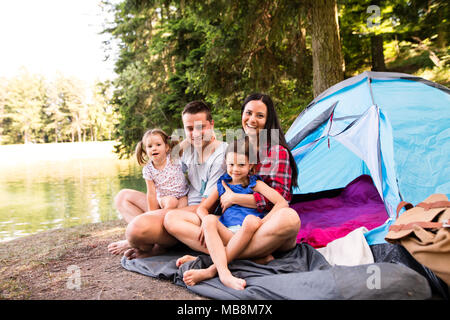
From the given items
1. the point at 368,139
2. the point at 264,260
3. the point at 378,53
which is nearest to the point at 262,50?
the point at 378,53

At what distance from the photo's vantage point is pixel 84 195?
9844 millimetres

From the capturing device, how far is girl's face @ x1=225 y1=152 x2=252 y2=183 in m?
2.24

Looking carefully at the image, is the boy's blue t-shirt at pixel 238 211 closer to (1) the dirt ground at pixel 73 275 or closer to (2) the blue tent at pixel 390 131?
(1) the dirt ground at pixel 73 275

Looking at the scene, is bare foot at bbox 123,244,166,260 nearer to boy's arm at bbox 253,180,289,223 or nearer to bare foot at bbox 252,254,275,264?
bare foot at bbox 252,254,275,264

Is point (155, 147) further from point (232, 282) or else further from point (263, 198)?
point (232, 282)

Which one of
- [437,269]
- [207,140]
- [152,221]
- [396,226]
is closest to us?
[437,269]

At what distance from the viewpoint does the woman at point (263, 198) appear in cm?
208

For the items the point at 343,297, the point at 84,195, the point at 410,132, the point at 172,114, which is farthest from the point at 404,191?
the point at 84,195

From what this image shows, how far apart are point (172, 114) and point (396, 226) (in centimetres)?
858

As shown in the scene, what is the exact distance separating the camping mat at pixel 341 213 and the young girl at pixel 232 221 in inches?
27.7

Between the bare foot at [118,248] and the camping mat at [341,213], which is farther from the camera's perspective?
the bare foot at [118,248]

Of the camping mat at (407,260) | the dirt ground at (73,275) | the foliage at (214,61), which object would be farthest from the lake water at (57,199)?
the camping mat at (407,260)

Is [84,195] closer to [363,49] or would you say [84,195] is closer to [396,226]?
[363,49]

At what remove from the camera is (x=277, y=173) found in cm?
230
